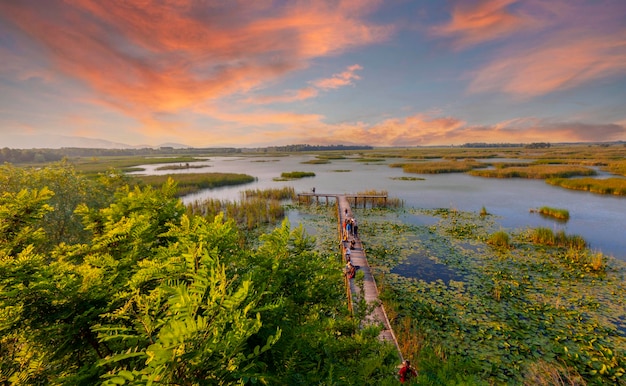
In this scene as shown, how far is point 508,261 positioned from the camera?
17438mm

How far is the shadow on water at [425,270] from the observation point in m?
15.7

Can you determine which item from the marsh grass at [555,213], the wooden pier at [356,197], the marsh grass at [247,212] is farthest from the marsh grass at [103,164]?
the marsh grass at [555,213]

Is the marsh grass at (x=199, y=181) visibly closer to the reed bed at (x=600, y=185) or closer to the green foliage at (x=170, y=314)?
the green foliage at (x=170, y=314)

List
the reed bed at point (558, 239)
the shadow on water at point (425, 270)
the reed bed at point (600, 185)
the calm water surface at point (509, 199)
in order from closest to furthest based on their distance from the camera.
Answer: the shadow on water at point (425, 270) → the reed bed at point (558, 239) → the calm water surface at point (509, 199) → the reed bed at point (600, 185)

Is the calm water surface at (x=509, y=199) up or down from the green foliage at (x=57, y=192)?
down

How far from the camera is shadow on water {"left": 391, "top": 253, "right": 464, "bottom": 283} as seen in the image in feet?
51.4

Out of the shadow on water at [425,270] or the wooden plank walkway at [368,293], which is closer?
the wooden plank walkway at [368,293]

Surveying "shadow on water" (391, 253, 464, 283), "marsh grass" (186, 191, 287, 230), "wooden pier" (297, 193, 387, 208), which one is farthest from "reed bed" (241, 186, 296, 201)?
"shadow on water" (391, 253, 464, 283)

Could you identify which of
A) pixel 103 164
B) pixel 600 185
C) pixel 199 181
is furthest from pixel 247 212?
pixel 103 164

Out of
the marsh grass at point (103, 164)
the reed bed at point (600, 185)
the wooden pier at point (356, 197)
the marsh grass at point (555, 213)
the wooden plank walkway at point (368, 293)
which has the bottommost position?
the wooden plank walkway at point (368, 293)

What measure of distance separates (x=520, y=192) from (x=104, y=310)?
1910 inches

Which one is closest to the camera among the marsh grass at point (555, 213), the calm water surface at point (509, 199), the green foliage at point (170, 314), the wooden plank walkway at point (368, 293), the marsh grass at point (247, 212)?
the green foliage at point (170, 314)

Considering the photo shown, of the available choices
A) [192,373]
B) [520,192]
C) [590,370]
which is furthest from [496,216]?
[192,373]

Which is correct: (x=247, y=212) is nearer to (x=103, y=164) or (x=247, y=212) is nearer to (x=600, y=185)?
(x=600, y=185)
